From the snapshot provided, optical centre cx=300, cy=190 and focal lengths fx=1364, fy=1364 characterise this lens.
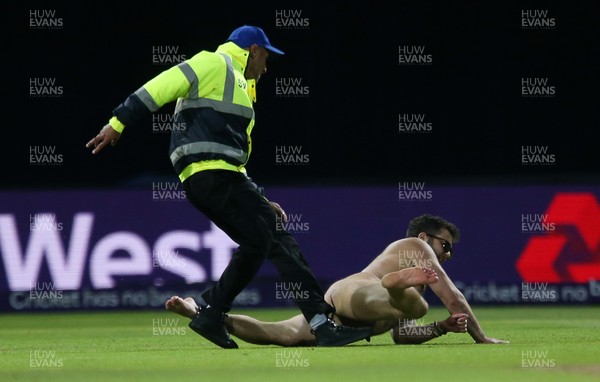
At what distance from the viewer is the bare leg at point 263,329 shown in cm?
1011

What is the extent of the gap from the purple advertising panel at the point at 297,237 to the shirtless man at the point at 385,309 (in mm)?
5890

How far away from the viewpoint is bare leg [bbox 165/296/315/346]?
10.1 metres

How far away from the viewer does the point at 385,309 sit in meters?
10.2

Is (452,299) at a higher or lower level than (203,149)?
lower

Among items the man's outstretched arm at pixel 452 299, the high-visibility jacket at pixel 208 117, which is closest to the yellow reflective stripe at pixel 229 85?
the high-visibility jacket at pixel 208 117

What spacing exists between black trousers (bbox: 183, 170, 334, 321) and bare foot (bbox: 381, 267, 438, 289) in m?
0.61

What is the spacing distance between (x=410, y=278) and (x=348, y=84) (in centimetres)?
1454

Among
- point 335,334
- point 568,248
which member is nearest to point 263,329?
point 335,334

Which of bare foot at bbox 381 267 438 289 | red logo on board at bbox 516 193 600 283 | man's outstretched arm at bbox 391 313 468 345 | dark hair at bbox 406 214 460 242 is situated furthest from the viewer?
red logo on board at bbox 516 193 600 283

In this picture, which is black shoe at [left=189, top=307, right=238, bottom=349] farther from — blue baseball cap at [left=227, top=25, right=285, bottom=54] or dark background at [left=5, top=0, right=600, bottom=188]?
dark background at [left=5, top=0, right=600, bottom=188]

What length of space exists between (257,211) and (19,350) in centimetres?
243

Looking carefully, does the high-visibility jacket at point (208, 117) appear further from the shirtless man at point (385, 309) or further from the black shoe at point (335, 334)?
the black shoe at point (335, 334)

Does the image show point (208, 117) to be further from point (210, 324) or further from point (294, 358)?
point (294, 358)

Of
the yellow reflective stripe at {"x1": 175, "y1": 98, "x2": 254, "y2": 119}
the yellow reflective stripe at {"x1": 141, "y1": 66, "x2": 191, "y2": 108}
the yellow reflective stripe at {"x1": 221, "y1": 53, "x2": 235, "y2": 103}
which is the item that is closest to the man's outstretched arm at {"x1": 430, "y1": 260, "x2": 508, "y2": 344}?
the yellow reflective stripe at {"x1": 175, "y1": 98, "x2": 254, "y2": 119}
